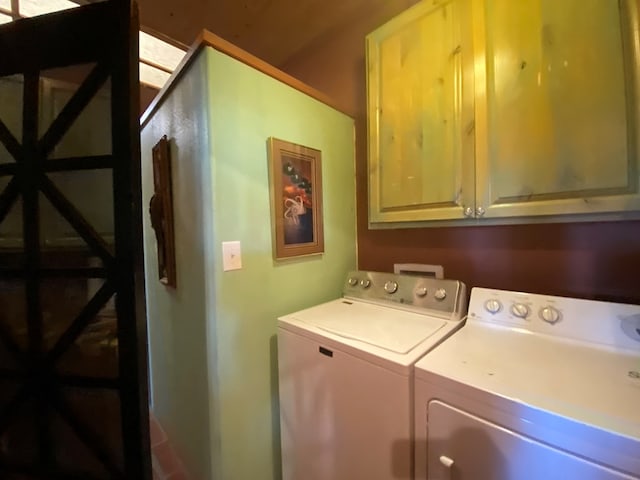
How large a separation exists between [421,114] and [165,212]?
1480 mm

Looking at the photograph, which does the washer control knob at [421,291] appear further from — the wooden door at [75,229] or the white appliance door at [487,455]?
the wooden door at [75,229]

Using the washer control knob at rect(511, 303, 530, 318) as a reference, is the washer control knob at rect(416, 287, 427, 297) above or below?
above

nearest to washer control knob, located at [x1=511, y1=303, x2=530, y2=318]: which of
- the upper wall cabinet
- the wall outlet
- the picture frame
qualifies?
the upper wall cabinet

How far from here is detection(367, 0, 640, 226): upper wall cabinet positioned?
849mm

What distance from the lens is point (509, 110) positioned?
1.03m

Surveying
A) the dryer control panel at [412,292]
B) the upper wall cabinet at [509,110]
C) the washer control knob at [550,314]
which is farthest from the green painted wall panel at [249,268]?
the washer control knob at [550,314]

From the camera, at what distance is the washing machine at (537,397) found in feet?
1.78

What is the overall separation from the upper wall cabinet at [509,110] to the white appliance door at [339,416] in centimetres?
Answer: 78

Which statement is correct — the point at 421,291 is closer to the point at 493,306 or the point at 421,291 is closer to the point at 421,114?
the point at 493,306

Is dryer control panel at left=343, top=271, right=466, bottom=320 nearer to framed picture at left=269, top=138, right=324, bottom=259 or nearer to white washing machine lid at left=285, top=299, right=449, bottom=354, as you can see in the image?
white washing machine lid at left=285, top=299, right=449, bottom=354

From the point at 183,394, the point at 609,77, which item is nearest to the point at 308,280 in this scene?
the point at 183,394

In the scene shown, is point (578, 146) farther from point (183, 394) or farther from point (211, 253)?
point (183, 394)

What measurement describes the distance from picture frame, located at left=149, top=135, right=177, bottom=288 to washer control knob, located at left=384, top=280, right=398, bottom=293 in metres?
1.18

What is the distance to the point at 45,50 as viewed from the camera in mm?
1074
